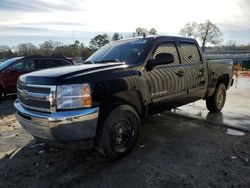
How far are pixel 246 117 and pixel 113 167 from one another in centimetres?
428

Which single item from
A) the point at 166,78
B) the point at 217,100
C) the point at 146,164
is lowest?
the point at 146,164

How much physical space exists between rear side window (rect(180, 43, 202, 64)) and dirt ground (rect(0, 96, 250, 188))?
1549mm

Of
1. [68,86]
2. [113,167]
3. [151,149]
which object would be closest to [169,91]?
[151,149]

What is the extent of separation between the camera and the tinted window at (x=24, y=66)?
11.1m

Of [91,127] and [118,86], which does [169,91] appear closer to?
[118,86]

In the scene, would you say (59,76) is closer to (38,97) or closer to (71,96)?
(71,96)

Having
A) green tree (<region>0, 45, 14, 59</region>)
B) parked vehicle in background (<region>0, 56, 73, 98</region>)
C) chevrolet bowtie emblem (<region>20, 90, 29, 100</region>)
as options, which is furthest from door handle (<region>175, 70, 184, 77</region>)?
green tree (<region>0, 45, 14, 59</region>)

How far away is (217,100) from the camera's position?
7.36 meters

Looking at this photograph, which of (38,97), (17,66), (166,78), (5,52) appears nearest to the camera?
(38,97)

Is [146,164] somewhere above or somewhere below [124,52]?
below

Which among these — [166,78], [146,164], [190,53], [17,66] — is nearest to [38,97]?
[146,164]

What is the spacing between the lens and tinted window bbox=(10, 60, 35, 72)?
36.3 ft

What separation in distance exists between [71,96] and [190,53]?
Answer: 344cm

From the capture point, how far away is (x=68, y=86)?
3.68 meters
